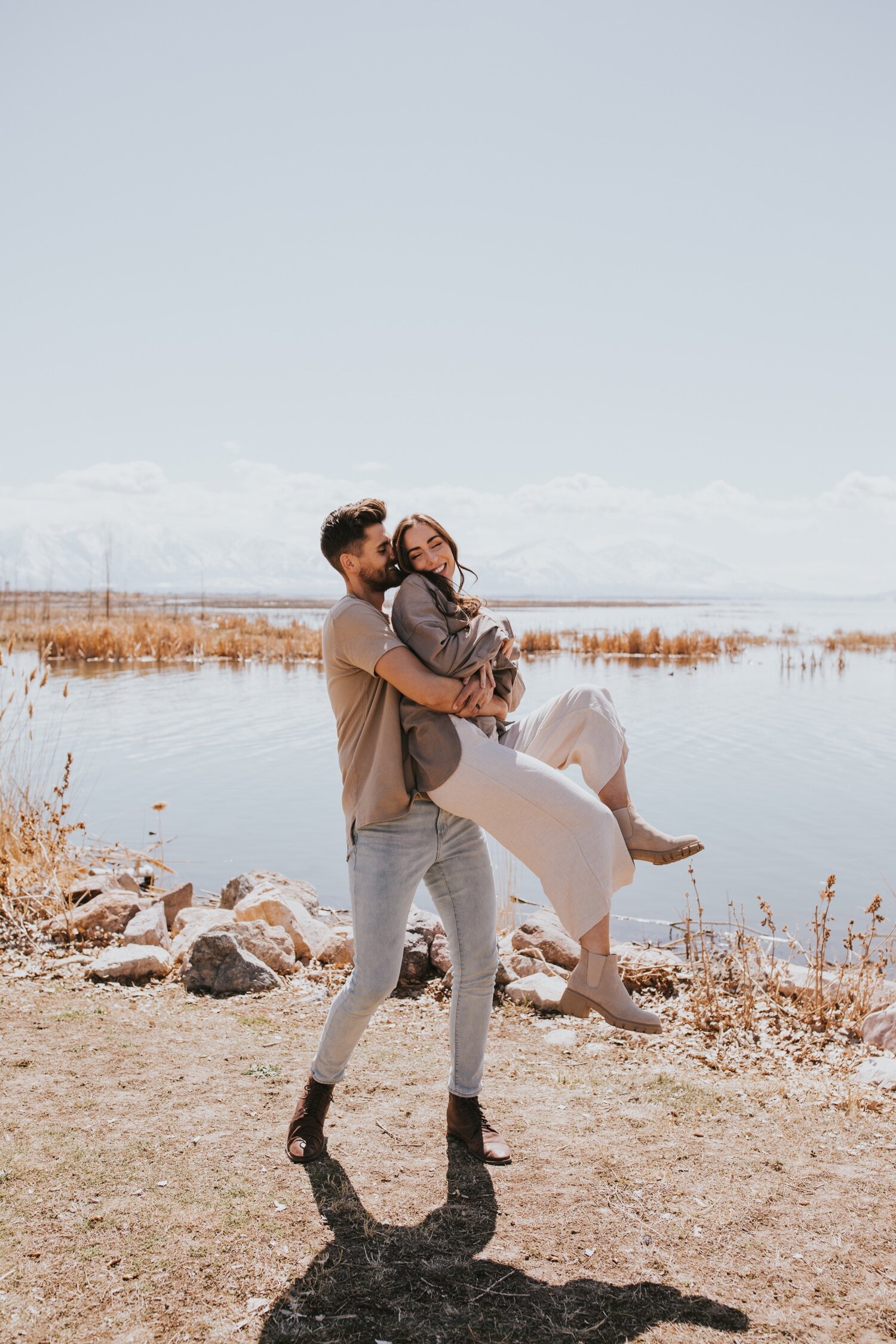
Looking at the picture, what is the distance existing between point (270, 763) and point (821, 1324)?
10638 mm

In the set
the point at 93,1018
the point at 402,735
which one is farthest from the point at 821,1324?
the point at 93,1018

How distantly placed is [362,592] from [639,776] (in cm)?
913

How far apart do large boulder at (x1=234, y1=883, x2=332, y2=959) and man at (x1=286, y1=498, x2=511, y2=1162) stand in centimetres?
238

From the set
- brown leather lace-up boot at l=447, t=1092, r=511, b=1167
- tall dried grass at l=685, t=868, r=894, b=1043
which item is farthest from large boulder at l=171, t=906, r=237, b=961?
tall dried grass at l=685, t=868, r=894, b=1043

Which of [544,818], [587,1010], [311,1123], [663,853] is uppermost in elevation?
[544,818]

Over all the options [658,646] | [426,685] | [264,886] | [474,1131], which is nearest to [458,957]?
[474,1131]

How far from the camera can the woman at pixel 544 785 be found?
294 cm

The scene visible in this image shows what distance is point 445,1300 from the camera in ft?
8.45

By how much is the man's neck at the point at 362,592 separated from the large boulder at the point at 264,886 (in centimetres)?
375

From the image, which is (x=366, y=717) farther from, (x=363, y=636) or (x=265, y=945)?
(x=265, y=945)

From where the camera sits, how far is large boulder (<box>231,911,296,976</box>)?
5324 millimetres

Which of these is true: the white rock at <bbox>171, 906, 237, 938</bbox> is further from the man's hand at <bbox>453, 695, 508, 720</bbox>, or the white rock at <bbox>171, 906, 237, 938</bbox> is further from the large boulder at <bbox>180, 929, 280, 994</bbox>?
the man's hand at <bbox>453, 695, 508, 720</bbox>

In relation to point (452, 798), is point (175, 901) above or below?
below

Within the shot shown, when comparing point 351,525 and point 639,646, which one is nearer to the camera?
point 351,525
